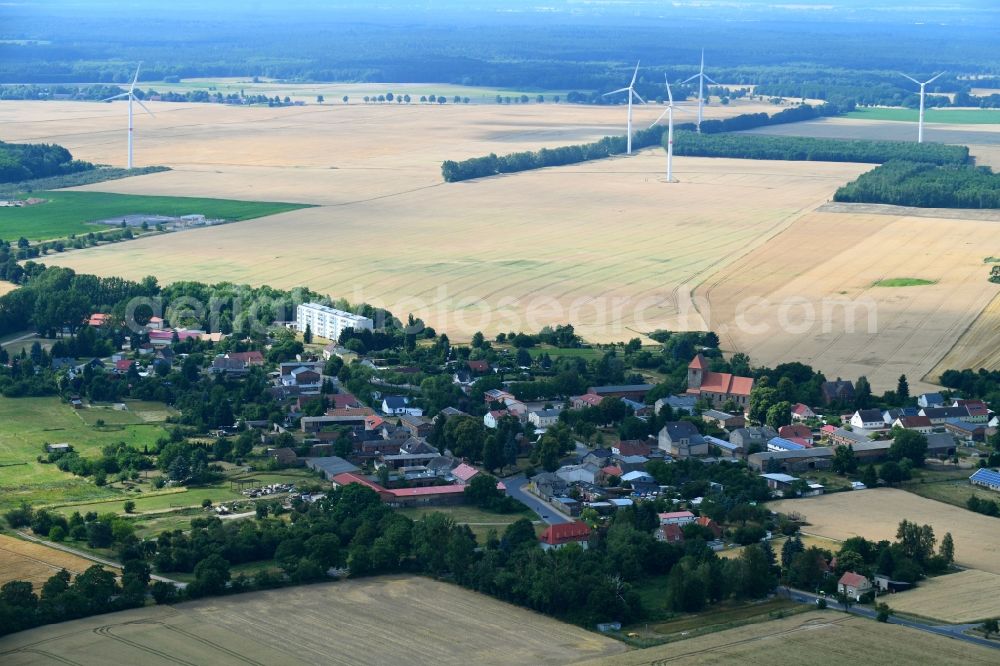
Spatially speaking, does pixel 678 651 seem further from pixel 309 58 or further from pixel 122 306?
pixel 309 58

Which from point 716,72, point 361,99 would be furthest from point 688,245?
point 716,72

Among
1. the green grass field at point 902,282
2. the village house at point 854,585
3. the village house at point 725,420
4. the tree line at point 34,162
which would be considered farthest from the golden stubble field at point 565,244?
the village house at point 854,585

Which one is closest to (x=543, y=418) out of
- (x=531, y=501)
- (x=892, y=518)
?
(x=531, y=501)

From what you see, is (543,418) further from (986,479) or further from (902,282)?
(902,282)

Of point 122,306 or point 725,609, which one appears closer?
point 725,609

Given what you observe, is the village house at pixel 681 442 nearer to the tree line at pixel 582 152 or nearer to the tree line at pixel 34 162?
the tree line at pixel 582 152

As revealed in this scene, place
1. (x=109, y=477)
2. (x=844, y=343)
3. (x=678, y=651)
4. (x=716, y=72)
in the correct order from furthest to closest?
(x=716, y=72) → (x=844, y=343) → (x=109, y=477) → (x=678, y=651)
